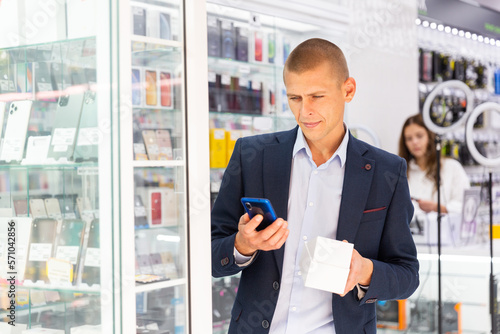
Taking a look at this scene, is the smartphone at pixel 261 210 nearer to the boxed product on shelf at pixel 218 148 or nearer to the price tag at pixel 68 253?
the price tag at pixel 68 253

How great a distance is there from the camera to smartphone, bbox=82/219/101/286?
57.6 inches

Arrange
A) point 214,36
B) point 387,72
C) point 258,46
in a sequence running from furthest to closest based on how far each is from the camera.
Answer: point 387,72 < point 258,46 < point 214,36

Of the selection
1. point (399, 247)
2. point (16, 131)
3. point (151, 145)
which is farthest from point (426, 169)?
point (16, 131)

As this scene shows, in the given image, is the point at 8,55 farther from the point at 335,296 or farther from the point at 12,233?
the point at 335,296

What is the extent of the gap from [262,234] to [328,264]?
178 mm

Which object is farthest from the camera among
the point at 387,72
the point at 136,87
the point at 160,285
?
the point at 387,72

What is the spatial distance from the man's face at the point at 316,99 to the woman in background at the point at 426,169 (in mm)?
3758

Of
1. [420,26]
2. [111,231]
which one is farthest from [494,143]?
[111,231]

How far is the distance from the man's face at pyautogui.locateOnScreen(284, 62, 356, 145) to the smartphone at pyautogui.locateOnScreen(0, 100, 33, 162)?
0.66 m

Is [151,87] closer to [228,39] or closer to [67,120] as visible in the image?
[67,120]

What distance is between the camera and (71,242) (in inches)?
60.2

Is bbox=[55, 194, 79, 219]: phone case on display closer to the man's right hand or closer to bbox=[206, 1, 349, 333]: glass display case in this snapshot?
the man's right hand

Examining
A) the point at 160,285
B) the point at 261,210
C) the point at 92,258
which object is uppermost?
the point at 261,210

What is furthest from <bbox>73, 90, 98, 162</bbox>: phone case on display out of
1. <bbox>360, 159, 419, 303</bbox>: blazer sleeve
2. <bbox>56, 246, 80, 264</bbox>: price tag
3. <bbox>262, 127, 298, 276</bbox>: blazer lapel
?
<bbox>360, 159, 419, 303</bbox>: blazer sleeve
